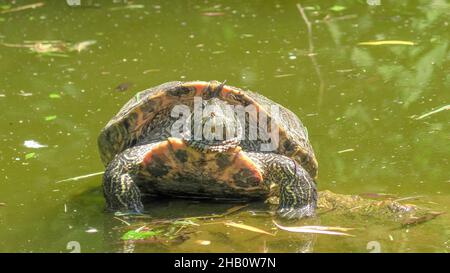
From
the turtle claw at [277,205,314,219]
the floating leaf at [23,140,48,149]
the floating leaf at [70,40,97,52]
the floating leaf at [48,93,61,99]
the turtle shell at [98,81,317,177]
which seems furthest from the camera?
the floating leaf at [70,40,97,52]

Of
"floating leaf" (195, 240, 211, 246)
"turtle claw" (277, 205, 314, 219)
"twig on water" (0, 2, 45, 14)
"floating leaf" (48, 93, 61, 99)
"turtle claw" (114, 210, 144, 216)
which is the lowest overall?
"floating leaf" (48, 93, 61, 99)

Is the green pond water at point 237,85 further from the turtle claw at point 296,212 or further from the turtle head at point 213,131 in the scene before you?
the turtle head at point 213,131


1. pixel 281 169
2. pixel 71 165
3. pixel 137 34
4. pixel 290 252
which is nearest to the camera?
pixel 290 252

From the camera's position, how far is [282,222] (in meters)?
3.84

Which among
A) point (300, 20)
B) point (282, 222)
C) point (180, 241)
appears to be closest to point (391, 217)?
point (282, 222)

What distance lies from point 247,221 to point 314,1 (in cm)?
522

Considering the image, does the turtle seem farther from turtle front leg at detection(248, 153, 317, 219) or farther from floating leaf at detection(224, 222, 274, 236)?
floating leaf at detection(224, 222, 274, 236)

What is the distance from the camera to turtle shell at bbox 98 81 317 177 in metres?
4.16

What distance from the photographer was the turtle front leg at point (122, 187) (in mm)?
4062

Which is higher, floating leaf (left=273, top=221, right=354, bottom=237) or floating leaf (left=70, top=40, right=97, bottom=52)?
floating leaf (left=273, top=221, right=354, bottom=237)

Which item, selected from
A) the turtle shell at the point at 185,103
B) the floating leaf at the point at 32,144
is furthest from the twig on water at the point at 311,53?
the floating leaf at the point at 32,144

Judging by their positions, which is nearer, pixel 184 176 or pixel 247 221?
pixel 247 221

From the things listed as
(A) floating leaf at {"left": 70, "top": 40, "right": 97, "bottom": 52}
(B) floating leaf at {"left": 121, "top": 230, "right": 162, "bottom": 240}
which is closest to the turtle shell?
(B) floating leaf at {"left": 121, "top": 230, "right": 162, "bottom": 240}

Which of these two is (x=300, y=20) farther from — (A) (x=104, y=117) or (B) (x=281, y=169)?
(B) (x=281, y=169)
